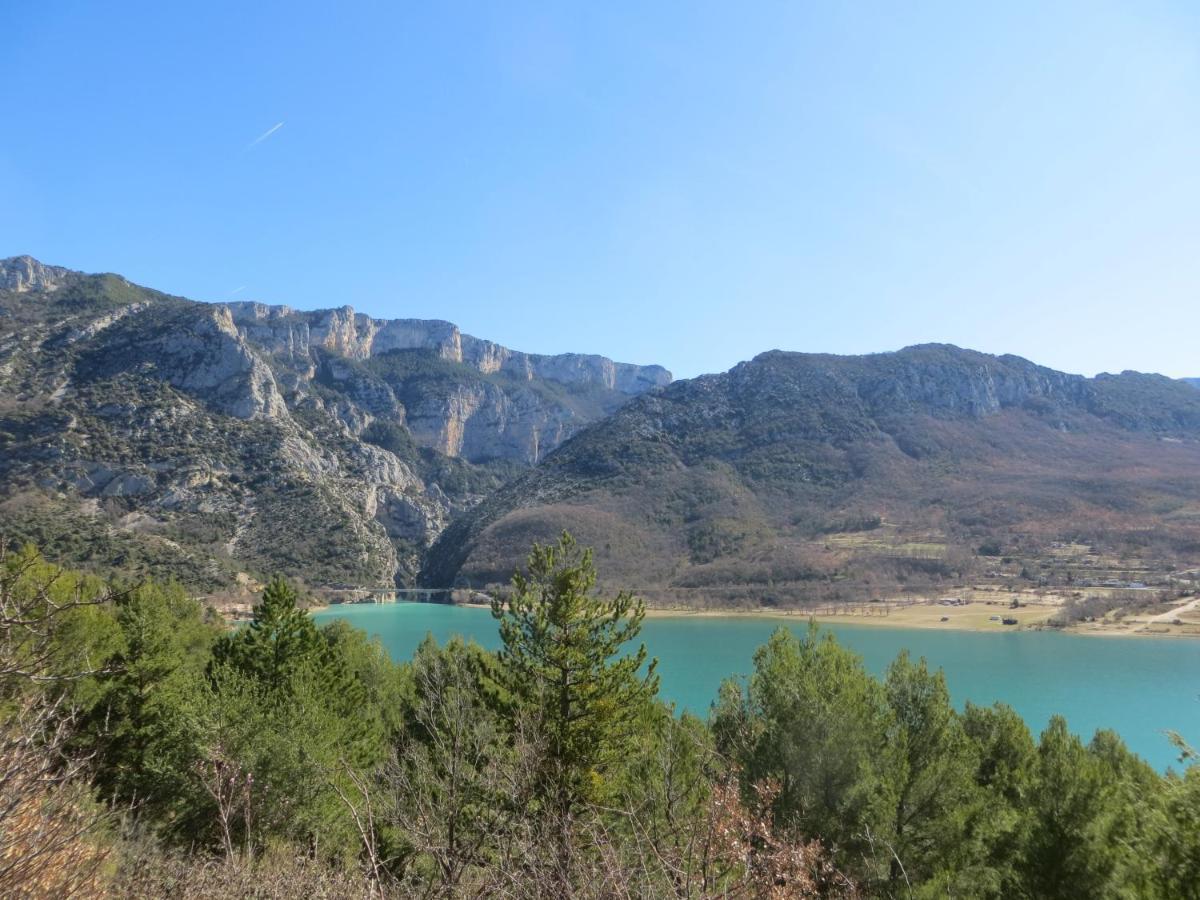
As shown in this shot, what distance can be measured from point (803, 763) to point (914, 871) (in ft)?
8.49

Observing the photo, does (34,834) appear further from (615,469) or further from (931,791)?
(615,469)

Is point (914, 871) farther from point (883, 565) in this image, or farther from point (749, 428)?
point (749, 428)

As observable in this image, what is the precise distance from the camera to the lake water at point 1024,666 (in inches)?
1626

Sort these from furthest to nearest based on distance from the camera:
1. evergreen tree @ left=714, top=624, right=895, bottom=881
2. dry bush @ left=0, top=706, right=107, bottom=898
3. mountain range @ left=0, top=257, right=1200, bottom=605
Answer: mountain range @ left=0, top=257, right=1200, bottom=605 → evergreen tree @ left=714, top=624, right=895, bottom=881 → dry bush @ left=0, top=706, right=107, bottom=898

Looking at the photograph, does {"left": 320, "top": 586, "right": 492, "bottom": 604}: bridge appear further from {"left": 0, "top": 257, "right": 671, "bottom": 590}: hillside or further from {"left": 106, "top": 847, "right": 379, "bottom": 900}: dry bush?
{"left": 106, "top": 847, "right": 379, "bottom": 900}: dry bush

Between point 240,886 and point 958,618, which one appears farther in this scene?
point 958,618

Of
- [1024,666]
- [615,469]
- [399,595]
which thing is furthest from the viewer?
[615,469]

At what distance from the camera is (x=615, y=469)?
147250mm

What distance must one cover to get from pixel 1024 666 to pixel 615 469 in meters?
97.8

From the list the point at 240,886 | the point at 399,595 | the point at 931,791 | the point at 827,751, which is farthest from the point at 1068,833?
the point at 399,595

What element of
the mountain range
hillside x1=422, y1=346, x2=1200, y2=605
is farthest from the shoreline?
hillside x1=422, y1=346, x2=1200, y2=605

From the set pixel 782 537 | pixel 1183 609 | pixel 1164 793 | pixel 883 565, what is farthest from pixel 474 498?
pixel 1164 793

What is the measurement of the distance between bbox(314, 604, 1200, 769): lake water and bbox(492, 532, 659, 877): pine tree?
1551cm

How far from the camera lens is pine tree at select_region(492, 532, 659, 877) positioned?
39.3 feet
